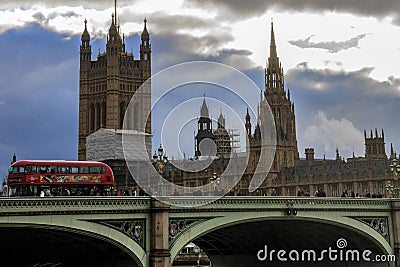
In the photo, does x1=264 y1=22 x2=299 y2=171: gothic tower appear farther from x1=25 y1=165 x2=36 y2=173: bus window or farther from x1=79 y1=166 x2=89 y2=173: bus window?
x1=25 y1=165 x2=36 y2=173: bus window

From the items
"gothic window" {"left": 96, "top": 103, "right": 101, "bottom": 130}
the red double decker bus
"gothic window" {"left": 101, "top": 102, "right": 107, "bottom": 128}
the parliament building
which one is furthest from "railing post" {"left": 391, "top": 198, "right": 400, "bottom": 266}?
"gothic window" {"left": 96, "top": 103, "right": 101, "bottom": 130}

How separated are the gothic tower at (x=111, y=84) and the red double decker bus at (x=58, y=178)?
104m

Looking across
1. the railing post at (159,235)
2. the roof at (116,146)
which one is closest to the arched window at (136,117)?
the roof at (116,146)

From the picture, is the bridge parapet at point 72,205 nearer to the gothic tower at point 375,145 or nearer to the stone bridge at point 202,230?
the stone bridge at point 202,230

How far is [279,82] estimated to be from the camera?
502ft

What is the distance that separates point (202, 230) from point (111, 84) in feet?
396

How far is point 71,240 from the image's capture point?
4000 centimetres

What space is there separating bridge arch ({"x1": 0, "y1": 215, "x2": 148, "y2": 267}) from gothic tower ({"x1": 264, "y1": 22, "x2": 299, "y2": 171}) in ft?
336

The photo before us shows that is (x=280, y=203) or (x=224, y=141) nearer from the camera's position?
(x=280, y=203)

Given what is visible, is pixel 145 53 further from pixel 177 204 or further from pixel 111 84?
pixel 177 204

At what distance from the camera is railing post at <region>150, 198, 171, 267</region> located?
35.3 metres

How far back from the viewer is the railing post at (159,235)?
116 feet

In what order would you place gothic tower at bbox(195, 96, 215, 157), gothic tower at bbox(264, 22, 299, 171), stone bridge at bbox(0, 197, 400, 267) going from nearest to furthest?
1. stone bridge at bbox(0, 197, 400, 267)
2. gothic tower at bbox(195, 96, 215, 157)
3. gothic tower at bbox(264, 22, 299, 171)

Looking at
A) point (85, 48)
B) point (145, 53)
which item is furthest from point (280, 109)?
point (85, 48)
